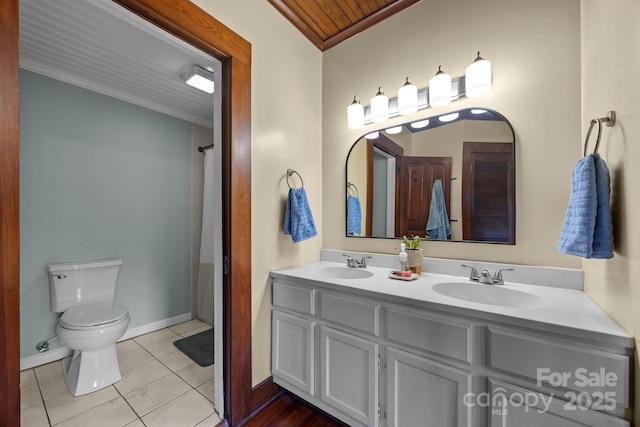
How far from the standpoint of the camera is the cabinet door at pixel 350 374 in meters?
1.22

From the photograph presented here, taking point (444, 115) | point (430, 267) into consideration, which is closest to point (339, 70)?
point (444, 115)

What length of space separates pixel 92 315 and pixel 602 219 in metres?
2.84

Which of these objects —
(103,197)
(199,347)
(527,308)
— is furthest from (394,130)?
(103,197)

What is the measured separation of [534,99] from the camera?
1312 mm

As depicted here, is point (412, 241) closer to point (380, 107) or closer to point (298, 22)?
point (380, 107)

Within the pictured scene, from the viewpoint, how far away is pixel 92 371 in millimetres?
1726

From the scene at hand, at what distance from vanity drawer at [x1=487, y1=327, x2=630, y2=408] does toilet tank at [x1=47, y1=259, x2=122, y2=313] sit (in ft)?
8.95

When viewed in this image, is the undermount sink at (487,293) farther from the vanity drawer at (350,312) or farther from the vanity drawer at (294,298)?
the vanity drawer at (294,298)

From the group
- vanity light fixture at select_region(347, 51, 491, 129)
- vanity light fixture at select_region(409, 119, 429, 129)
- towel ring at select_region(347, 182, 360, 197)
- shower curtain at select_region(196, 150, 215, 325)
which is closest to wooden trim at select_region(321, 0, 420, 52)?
vanity light fixture at select_region(347, 51, 491, 129)

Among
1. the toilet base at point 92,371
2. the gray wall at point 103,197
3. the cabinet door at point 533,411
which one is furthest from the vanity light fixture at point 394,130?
the toilet base at point 92,371

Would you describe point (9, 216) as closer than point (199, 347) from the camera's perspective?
Yes

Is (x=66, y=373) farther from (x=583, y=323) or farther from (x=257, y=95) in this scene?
(x=583, y=323)

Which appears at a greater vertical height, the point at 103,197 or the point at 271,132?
the point at 271,132

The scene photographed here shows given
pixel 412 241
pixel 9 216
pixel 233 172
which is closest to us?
pixel 9 216
